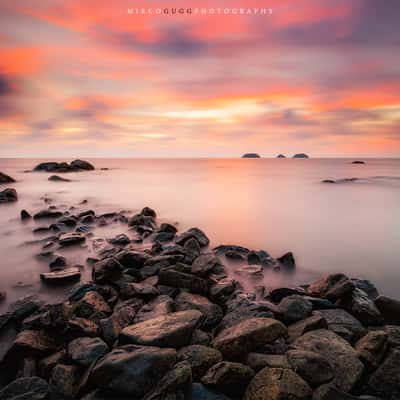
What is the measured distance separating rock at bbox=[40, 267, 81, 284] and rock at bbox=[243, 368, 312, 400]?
3.99 meters

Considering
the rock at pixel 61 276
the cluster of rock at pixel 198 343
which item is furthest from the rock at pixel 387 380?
the rock at pixel 61 276

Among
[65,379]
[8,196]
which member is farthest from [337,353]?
[8,196]

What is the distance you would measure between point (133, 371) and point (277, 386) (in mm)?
1220

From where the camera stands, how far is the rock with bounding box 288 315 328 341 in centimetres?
339

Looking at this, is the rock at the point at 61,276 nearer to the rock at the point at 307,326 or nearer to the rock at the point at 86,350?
the rock at the point at 86,350

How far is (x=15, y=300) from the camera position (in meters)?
4.73

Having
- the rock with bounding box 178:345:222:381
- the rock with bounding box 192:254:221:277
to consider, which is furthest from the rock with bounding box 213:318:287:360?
the rock with bounding box 192:254:221:277

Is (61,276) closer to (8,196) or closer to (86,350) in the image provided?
(86,350)

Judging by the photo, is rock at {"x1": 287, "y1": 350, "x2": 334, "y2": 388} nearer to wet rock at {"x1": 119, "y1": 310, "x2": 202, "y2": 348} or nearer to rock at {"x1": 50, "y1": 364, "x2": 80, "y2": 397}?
wet rock at {"x1": 119, "y1": 310, "x2": 202, "y2": 348}

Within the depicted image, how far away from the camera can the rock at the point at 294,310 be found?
3773 millimetres

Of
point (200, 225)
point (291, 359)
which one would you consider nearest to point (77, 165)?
point (200, 225)

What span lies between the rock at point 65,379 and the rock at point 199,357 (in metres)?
1.02

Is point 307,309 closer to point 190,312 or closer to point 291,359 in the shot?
point 291,359

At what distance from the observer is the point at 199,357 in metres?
2.77
